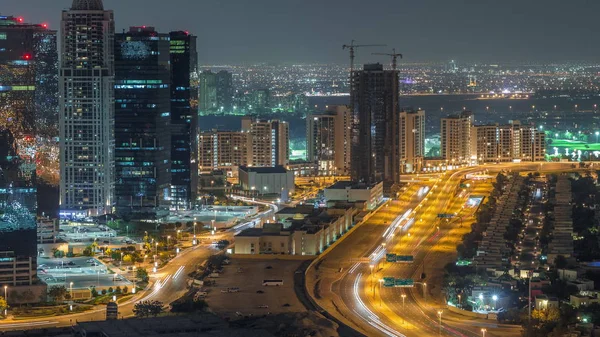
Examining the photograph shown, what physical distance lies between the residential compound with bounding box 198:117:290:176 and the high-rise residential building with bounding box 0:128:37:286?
22.4 m

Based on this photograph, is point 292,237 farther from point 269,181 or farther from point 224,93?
point 224,93

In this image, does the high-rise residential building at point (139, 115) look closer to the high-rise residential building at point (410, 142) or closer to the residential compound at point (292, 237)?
the residential compound at point (292, 237)

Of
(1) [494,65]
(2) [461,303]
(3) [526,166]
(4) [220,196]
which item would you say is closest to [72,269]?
(2) [461,303]

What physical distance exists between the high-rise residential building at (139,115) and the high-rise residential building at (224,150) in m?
11.2

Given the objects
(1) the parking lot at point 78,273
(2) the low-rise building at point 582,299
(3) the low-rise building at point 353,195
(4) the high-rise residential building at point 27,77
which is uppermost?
(4) the high-rise residential building at point 27,77

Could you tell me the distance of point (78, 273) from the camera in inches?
1242

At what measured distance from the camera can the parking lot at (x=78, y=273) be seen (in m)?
30.2

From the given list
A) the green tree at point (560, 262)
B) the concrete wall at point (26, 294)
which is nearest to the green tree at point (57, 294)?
the concrete wall at point (26, 294)

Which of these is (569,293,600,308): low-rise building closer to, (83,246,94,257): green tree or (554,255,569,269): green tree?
(554,255,569,269): green tree

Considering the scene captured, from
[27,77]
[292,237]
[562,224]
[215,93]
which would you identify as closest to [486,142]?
[562,224]

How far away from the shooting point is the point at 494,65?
142 meters

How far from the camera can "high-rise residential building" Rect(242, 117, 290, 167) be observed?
175 feet

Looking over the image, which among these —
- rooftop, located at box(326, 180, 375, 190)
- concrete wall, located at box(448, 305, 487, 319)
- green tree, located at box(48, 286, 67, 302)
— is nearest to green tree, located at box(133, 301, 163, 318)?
green tree, located at box(48, 286, 67, 302)

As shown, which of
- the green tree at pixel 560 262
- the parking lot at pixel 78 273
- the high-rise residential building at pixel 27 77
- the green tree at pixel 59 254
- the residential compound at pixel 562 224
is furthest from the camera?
the high-rise residential building at pixel 27 77
